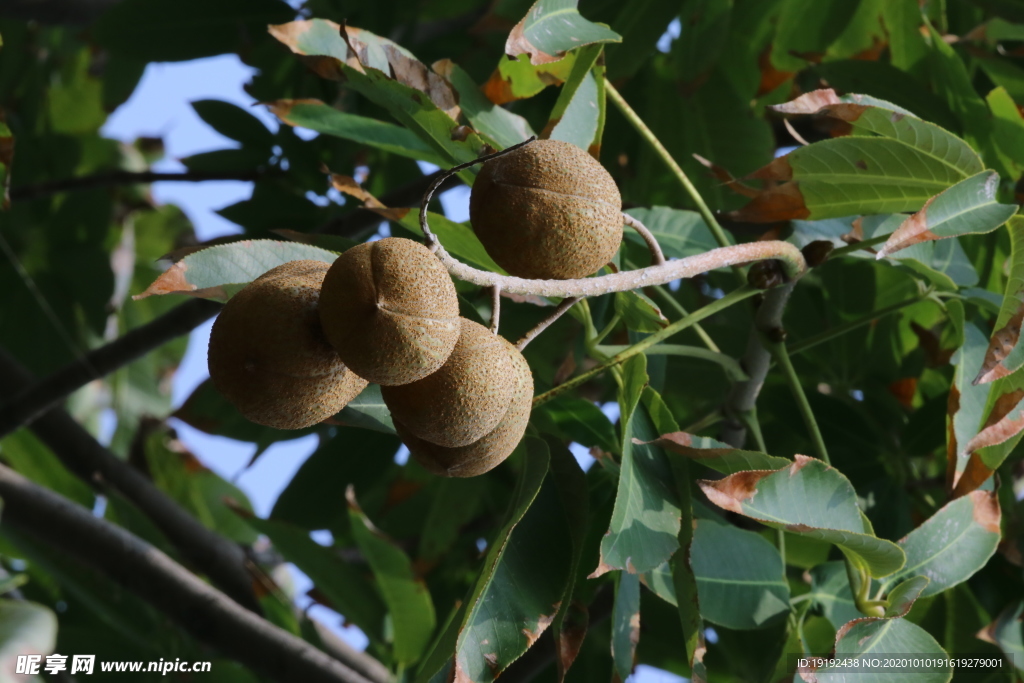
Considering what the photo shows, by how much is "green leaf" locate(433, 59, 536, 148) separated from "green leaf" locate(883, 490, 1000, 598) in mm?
700

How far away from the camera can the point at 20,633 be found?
889 mm

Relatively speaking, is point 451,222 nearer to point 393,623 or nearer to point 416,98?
point 416,98

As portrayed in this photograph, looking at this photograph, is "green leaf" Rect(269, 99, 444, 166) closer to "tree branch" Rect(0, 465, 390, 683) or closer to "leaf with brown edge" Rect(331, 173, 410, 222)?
"leaf with brown edge" Rect(331, 173, 410, 222)

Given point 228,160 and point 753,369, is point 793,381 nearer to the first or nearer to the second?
point 753,369

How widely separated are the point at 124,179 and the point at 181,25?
1.23ft

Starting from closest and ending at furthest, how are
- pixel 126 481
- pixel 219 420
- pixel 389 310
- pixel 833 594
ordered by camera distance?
1. pixel 389 310
2. pixel 833 594
3. pixel 219 420
4. pixel 126 481

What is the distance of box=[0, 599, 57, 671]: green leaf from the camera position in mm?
845

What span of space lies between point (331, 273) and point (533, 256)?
0.21m

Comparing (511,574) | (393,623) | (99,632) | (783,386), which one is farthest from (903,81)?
(99,632)

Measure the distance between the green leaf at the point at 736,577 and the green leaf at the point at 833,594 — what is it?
0.21 feet

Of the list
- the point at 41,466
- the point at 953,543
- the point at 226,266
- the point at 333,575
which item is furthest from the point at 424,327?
the point at 41,466

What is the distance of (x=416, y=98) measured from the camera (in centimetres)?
104

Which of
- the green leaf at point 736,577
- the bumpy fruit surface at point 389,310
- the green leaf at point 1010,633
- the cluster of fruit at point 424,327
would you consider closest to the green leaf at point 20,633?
the cluster of fruit at point 424,327

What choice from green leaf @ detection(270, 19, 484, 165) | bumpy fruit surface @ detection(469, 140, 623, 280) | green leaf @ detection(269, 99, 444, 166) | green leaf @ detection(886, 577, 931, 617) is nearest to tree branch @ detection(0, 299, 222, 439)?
green leaf @ detection(269, 99, 444, 166)
